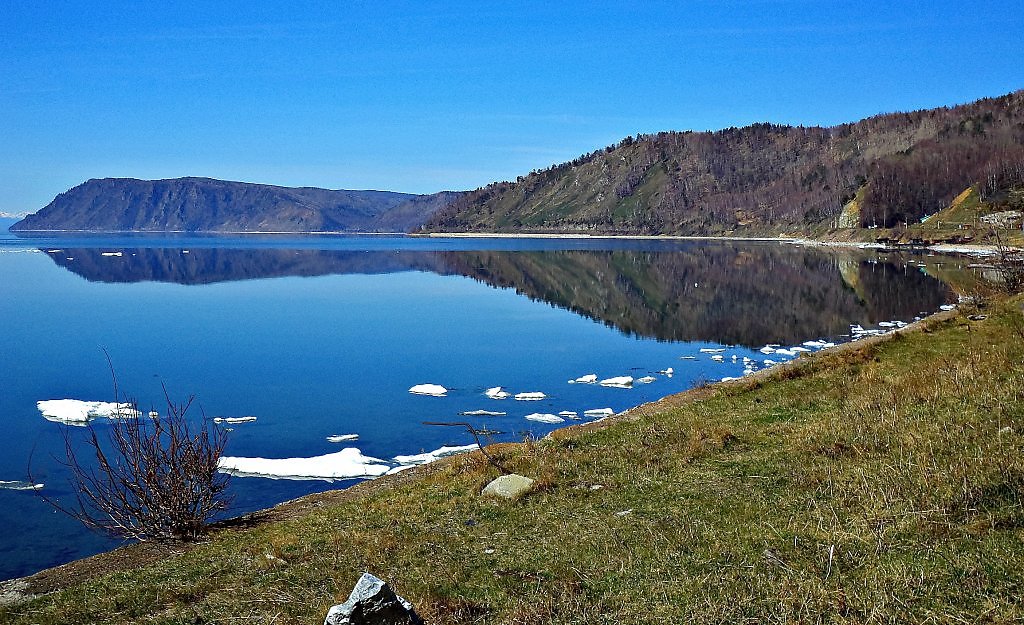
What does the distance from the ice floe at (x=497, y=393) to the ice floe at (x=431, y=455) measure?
596 centimetres

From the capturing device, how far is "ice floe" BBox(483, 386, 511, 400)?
26766 mm

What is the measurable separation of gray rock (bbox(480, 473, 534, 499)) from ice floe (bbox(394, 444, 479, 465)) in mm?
6801

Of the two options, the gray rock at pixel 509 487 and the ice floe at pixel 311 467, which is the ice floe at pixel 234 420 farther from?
the gray rock at pixel 509 487

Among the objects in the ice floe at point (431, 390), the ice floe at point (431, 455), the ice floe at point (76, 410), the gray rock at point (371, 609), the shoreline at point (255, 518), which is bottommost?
the ice floe at point (431, 455)

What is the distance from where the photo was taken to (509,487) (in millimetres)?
11977

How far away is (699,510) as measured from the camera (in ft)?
31.7

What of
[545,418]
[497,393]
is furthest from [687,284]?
[545,418]

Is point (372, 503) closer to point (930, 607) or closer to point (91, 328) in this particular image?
point (930, 607)

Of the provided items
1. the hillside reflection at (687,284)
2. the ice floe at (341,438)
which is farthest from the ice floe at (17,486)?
the hillside reflection at (687,284)

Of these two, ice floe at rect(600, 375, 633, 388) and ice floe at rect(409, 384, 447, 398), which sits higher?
ice floe at rect(409, 384, 447, 398)

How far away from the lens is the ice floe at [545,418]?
23.2 m

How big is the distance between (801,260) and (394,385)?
89.5m

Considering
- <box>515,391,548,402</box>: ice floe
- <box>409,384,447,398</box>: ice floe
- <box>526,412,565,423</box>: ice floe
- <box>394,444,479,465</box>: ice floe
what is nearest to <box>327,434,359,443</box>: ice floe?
<box>394,444,479,465</box>: ice floe

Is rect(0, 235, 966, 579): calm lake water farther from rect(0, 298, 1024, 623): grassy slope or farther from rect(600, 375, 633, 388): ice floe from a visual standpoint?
rect(0, 298, 1024, 623): grassy slope
